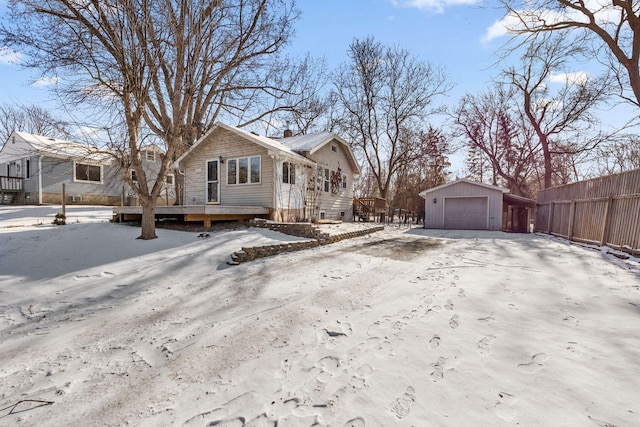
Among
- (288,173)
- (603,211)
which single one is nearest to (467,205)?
(603,211)

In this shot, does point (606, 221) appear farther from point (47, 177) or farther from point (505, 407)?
point (47, 177)

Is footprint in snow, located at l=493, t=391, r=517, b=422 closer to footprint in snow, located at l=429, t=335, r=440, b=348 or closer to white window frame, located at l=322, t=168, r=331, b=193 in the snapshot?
footprint in snow, located at l=429, t=335, r=440, b=348

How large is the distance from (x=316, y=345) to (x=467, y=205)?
15.4 metres

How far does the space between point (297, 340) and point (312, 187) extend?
11.0 m

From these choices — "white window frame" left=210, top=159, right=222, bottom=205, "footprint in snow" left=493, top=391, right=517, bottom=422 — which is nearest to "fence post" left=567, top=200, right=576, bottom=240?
"footprint in snow" left=493, top=391, right=517, bottom=422

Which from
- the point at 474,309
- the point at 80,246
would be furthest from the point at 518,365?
the point at 80,246

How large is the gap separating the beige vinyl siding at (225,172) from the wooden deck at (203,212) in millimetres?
753

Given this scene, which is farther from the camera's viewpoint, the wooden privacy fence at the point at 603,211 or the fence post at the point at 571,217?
the fence post at the point at 571,217

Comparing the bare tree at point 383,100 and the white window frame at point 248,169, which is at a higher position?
the bare tree at point 383,100

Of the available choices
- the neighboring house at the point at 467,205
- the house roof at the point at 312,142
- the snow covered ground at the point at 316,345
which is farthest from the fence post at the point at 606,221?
the house roof at the point at 312,142

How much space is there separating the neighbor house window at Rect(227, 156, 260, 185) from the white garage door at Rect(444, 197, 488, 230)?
1097cm

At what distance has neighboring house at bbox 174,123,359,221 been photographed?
36.6ft

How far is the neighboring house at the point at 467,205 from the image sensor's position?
48.1ft

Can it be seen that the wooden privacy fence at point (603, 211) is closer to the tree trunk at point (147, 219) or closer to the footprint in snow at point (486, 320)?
the footprint in snow at point (486, 320)
